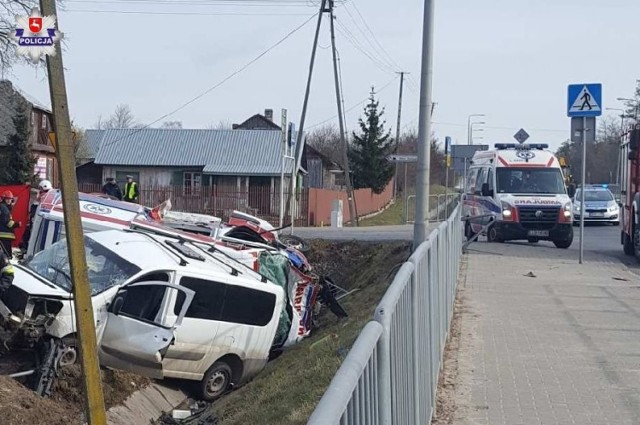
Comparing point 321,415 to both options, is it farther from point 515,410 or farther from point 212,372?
point 212,372

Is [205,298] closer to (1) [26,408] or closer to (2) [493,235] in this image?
(1) [26,408]

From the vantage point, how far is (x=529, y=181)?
78.2 feet

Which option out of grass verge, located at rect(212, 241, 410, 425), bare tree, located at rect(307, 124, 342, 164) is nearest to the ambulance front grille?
grass verge, located at rect(212, 241, 410, 425)

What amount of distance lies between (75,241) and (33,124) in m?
47.2

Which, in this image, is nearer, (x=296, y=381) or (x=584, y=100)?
(x=296, y=381)

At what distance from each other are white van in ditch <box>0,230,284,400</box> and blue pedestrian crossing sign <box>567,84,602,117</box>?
6.80m

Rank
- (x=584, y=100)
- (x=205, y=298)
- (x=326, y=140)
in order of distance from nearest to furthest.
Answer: (x=205, y=298), (x=584, y=100), (x=326, y=140)

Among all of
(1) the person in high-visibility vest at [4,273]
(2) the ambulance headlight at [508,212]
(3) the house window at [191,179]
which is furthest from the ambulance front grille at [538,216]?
(3) the house window at [191,179]

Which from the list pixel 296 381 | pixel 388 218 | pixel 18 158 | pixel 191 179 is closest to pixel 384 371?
pixel 296 381

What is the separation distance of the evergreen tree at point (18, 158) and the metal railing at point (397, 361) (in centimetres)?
3933

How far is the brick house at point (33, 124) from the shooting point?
166 ft

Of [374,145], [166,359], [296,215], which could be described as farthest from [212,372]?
[374,145]

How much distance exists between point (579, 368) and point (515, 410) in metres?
1.84

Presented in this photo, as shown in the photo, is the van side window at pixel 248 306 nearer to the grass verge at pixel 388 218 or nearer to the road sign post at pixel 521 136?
the road sign post at pixel 521 136
